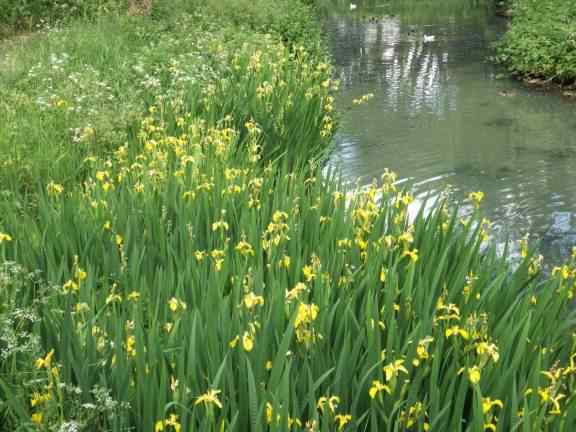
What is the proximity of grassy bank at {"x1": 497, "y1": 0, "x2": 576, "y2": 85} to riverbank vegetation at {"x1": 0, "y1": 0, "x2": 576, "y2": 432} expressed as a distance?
270 inches

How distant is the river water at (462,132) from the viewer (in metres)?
6.19

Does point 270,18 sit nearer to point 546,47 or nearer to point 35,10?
point 35,10

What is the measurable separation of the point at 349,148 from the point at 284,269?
5103mm

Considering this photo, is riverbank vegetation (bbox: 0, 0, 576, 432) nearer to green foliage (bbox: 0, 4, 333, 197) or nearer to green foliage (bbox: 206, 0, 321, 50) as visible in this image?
green foliage (bbox: 0, 4, 333, 197)

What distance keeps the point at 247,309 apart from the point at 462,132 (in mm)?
6410

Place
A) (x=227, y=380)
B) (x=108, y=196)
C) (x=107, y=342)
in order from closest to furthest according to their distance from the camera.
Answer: (x=227, y=380)
(x=107, y=342)
(x=108, y=196)

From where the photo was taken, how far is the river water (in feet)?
20.3

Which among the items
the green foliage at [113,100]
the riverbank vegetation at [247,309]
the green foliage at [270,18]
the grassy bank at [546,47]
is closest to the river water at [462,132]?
the grassy bank at [546,47]

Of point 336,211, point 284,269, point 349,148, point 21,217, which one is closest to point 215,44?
point 349,148

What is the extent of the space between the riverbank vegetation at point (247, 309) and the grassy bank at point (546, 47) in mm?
6849

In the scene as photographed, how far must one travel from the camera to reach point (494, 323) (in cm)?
290

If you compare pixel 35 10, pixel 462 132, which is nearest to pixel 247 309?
pixel 462 132

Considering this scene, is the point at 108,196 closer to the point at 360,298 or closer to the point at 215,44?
the point at 360,298

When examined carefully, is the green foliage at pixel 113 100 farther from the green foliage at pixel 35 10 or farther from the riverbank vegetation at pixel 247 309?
the green foliage at pixel 35 10
